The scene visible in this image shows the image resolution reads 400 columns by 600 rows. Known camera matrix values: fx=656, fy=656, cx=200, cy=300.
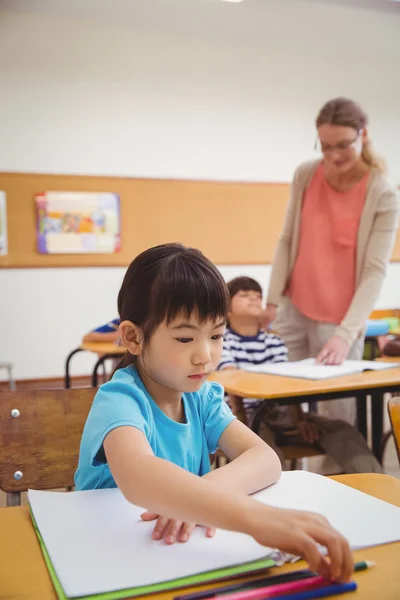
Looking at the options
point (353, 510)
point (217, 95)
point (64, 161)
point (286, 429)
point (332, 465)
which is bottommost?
point (332, 465)

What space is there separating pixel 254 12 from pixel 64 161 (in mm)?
2146

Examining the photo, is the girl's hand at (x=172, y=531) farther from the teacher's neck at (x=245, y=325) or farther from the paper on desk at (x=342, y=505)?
the teacher's neck at (x=245, y=325)

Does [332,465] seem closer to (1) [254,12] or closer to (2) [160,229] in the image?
(2) [160,229]

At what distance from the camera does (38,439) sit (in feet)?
4.36

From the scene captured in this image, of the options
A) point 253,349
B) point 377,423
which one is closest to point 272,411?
point 253,349

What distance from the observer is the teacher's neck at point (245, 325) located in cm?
272

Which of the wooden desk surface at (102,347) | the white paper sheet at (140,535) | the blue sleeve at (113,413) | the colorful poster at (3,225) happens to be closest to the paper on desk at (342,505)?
the white paper sheet at (140,535)

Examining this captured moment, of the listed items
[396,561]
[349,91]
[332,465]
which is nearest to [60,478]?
[396,561]

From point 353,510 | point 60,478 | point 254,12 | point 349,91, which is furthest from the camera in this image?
point 349,91

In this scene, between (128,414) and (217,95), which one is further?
(217,95)

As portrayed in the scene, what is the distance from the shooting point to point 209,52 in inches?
254

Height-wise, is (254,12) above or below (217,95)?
above

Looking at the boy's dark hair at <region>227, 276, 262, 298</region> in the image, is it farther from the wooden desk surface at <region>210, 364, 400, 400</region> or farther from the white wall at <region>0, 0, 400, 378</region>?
the white wall at <region>0, 0, 400, 378</region>

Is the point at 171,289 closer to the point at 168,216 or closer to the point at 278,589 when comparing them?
the point at 278,589
